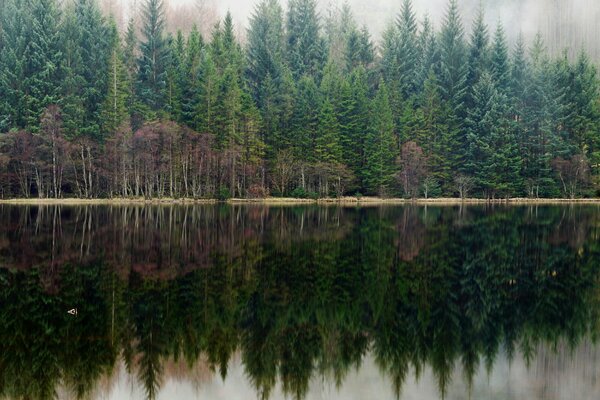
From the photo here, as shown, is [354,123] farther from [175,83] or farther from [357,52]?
[175,83]

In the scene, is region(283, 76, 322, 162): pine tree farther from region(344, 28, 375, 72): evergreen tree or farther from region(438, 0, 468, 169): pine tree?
region(344, 28, 375, 72): evergreen tree

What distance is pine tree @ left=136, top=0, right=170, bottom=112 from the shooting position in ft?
203

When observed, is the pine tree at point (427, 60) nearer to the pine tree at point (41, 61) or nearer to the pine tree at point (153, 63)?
the pine tree at point (153, 63)

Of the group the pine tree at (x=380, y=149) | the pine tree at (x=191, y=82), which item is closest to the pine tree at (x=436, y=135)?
the pine tree at (x=380, y=149)

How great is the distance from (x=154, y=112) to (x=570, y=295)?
168 feet

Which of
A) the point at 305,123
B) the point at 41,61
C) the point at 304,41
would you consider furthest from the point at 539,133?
the point at 41,61

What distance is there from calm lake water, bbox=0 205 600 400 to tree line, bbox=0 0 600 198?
35983 millimetres

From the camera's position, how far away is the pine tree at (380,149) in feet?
204

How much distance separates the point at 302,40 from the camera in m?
76.8

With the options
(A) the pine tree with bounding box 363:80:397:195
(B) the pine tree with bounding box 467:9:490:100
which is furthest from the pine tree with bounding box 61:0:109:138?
(B) the pine tree with bounding box 467:9:490:100

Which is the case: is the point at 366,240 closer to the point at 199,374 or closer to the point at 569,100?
the point at 199,374

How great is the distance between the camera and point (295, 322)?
419 inches

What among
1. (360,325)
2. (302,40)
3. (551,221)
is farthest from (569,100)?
(360,325)

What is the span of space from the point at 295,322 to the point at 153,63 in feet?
188
